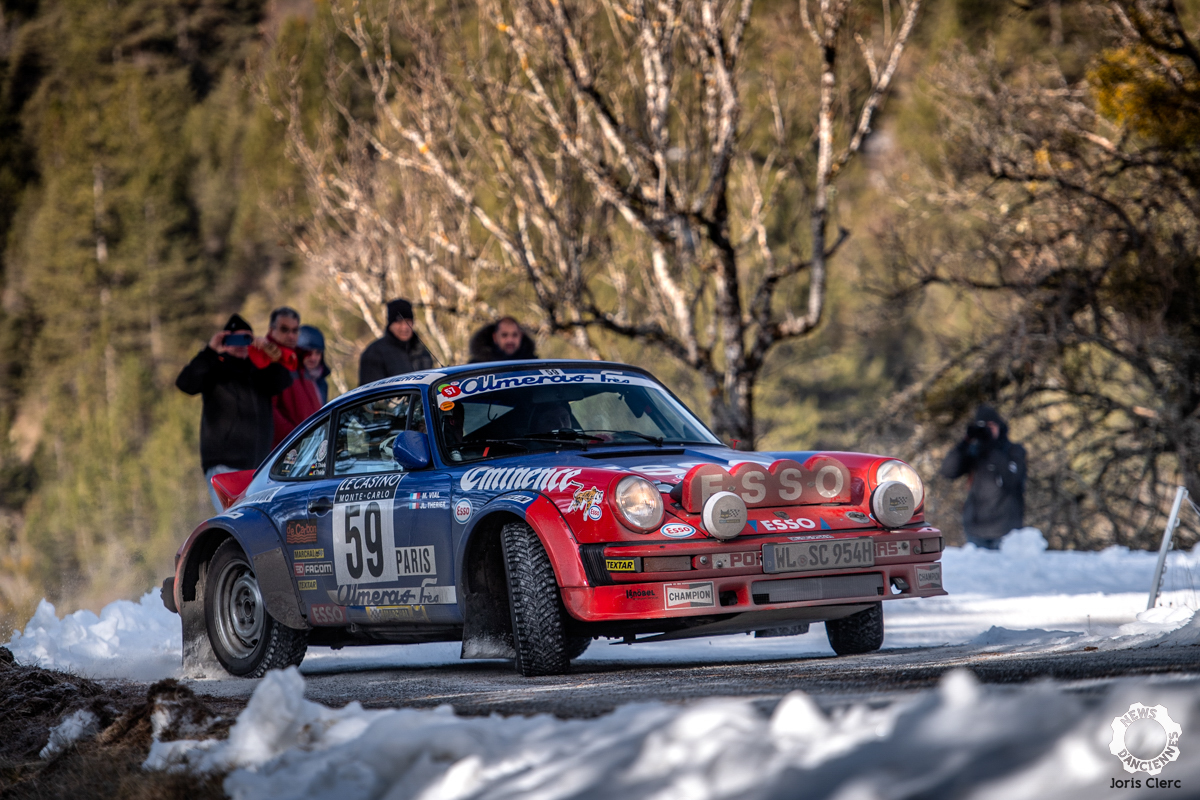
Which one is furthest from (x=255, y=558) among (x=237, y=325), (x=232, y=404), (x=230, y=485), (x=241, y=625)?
(x=237, y=325)

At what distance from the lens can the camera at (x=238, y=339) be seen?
30.3ft

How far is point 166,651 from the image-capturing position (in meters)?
8.28

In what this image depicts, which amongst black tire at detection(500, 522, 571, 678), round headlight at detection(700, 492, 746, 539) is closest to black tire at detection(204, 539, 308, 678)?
black tire at detection(500, 522, 571, 678)

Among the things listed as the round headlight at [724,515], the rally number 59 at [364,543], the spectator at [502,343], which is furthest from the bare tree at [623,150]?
the round headlight at [724,515]

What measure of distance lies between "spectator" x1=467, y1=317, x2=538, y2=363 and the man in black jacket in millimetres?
5187

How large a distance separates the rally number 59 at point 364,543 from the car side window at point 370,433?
0.83 feet

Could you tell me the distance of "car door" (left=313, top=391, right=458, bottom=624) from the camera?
6.15 m

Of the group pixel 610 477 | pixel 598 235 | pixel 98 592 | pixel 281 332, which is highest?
pixel 598 235

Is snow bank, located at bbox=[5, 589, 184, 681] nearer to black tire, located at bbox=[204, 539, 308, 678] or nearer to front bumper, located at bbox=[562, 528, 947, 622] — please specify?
black tire, located at bbox=[204, 539, 308, 678]

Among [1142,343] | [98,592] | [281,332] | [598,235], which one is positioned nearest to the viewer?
[281,332]

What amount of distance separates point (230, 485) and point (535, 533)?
301 cm

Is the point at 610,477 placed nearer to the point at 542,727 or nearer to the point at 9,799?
the point at 542,727

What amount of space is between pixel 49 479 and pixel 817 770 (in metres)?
57.2

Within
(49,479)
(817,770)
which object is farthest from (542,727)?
(49,479)
